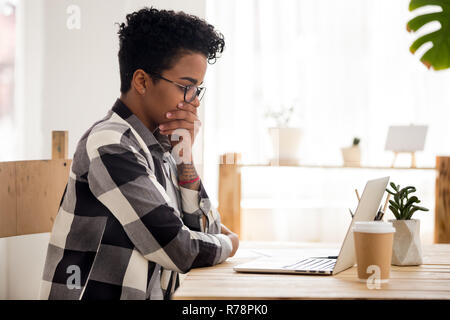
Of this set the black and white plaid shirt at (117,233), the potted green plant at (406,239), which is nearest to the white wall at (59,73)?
the black and white plaid shirt at (117,233)

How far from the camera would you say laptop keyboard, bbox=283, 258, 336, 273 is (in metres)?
1.06

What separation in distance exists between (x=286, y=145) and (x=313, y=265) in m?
1.83

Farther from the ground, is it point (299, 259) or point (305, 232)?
point (299, 259)

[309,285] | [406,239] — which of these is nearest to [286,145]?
[406,239]

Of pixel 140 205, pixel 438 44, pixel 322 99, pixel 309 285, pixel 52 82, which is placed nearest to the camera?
pixel 309 285

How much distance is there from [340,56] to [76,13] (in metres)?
1.50

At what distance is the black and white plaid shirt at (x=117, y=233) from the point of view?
3.61 feet

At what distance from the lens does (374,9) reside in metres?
3.11

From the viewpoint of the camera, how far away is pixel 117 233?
1.13 m

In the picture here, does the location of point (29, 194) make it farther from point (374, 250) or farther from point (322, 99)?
point (322, 99)

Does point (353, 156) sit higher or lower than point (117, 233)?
higher

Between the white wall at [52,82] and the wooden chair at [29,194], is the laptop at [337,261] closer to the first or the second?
the wooden chair at [29,194]
